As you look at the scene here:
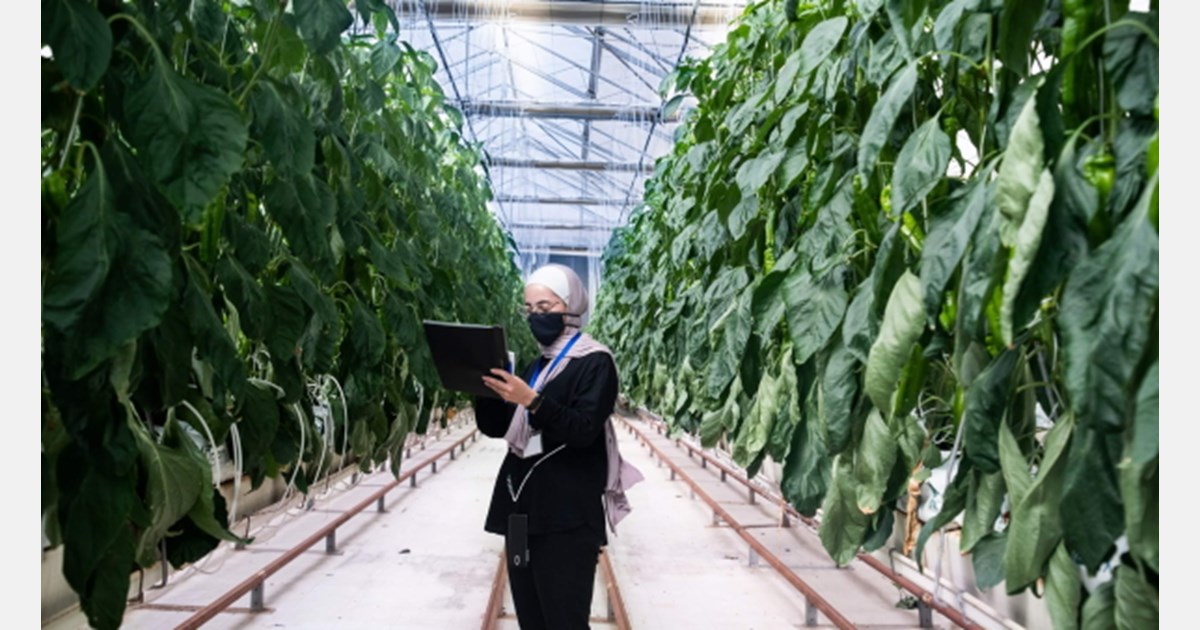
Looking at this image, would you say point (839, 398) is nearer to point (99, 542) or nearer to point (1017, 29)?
point (1017, 29)

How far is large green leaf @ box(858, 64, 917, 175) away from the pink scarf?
49.3 inches

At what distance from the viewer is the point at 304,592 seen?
4.05 m

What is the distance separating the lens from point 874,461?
141 cm

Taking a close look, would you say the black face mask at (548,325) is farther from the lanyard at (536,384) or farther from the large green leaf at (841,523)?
the large green leaf at (841,523)

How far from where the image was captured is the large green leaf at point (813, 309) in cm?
149

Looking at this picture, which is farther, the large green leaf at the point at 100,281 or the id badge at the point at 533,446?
the id badge at the point at 533,446

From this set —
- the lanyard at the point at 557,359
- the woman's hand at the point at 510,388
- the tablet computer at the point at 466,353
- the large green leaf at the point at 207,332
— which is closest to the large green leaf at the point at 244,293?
the large green leaf at the point at 207,332

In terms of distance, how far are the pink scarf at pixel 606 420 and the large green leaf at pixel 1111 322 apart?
1.78 metres

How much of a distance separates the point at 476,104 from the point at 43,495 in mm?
6830

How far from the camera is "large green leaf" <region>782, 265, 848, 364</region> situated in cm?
149

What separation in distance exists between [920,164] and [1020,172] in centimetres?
38

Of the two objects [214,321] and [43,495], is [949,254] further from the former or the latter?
[43,495]

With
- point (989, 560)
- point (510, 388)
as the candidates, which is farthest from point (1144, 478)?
point (510, 388)

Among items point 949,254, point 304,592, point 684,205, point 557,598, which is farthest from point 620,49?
point 949,254
